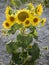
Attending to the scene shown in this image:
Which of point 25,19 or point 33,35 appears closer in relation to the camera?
point 25,19

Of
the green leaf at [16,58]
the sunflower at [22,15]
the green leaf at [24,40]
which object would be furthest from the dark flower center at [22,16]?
the green leaf at [16,58]

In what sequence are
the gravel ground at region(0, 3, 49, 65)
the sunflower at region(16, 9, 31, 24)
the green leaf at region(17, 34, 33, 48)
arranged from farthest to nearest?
the gravel ground at region(0, 3, 49, 65) → the green leaf at region(17, 34, 33, 48) → the sunflower at region(16, 9, 31, 24)

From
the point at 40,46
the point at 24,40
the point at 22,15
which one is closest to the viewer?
the point at 22,15

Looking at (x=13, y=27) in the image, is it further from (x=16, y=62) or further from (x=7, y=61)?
(x=7, y=61)

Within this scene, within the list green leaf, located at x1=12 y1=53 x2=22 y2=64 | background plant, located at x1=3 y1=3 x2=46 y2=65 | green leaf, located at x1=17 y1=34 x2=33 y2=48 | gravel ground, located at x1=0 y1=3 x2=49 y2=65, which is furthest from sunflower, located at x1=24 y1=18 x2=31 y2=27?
gravel ground, located at x1=0 y1=3 x2=49 y2=65

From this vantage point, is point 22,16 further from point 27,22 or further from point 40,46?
point 40,46

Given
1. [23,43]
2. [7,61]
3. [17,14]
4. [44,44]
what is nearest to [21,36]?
[23,43]

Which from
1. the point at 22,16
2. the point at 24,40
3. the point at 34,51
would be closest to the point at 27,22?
the point at 22,16

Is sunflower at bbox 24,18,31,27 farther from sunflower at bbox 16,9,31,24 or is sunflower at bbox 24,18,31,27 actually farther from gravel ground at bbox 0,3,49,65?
gravel ground at bbox 0,3,49,65
